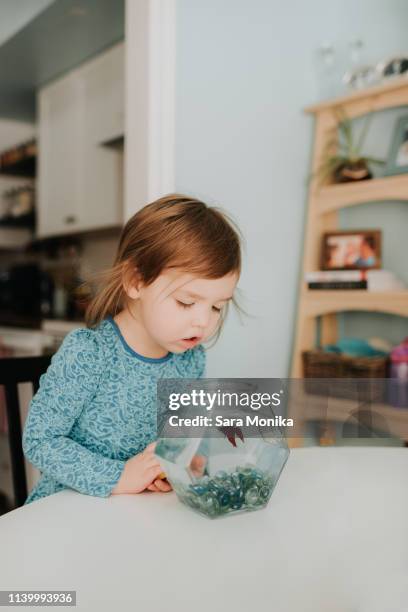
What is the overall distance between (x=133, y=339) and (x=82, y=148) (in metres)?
2.56

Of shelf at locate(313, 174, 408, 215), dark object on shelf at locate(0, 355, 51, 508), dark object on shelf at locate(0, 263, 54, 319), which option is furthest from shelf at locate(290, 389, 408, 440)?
dark object on shelf at locate(0, 263, 54, 319)

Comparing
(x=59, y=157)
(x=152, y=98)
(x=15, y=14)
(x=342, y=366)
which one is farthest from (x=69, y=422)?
(x=59, y=157)

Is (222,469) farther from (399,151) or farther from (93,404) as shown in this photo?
(399,151)

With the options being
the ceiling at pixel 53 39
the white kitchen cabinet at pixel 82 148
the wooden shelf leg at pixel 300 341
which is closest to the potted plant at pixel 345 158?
the wooden shelf leg at pixel 300 341

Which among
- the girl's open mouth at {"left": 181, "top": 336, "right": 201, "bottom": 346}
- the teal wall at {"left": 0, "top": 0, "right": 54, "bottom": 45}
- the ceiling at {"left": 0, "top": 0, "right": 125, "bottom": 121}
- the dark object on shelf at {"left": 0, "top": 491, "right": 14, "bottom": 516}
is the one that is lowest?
the dark object on shelf at {"left": 0, "top": 491, "right": 14, "bottom": 516}

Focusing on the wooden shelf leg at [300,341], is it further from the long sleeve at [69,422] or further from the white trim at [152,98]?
the long sleeve at [69,422]

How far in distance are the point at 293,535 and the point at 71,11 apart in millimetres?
2623

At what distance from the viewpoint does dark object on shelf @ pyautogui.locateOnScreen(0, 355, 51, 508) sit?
1.05m

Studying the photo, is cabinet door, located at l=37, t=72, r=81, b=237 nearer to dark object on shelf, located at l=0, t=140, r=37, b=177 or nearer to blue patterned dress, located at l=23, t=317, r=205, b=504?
dark object on shelf, located at l=0, t=140, r=37, b=177

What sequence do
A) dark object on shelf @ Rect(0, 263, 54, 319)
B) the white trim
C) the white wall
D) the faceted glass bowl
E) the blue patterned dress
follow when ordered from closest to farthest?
the faceted glass bowl < the blue patterned dress < the white trim < the white wall < dark object on shelf @ Rect(0, 263, 54, 319)

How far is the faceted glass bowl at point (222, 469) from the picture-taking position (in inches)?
23.8

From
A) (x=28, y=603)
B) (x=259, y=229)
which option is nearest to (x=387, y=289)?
(x=259, y=229)

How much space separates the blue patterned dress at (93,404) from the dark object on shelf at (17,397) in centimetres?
4

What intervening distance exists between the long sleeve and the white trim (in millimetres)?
903
